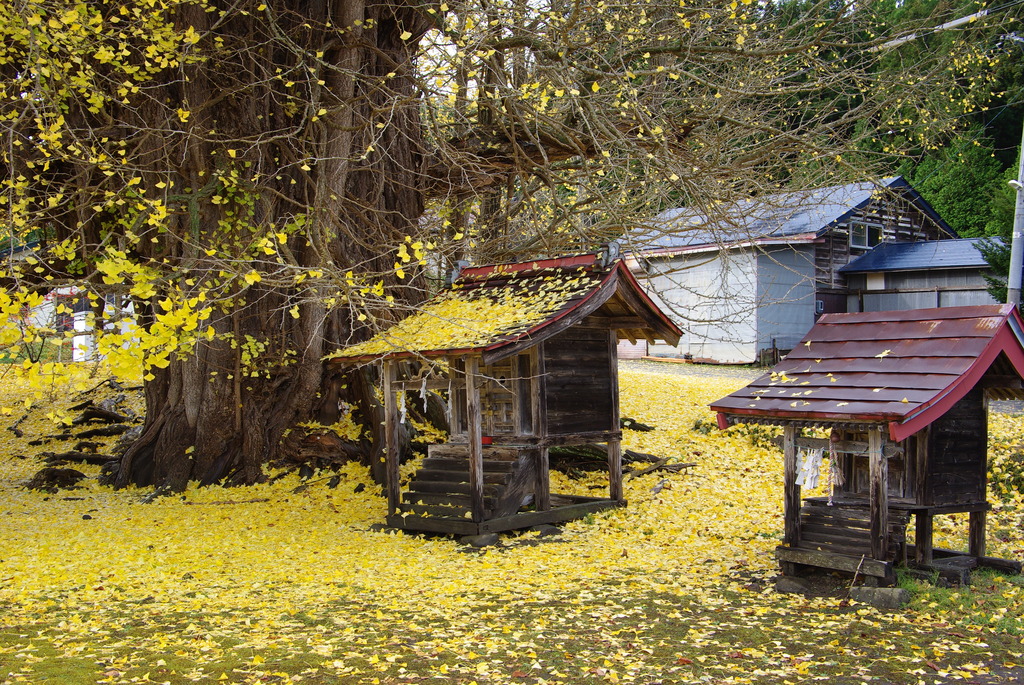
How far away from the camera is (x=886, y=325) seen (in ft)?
29.1

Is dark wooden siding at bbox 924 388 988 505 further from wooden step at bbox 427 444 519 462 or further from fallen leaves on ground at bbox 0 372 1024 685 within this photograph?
wooden step at bbox 427 444 519 462

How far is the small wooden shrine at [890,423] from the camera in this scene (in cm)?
792

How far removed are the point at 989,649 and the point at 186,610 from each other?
665 centimetres

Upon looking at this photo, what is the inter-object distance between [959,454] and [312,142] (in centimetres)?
893

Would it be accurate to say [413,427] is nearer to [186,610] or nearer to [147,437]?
[147,437]

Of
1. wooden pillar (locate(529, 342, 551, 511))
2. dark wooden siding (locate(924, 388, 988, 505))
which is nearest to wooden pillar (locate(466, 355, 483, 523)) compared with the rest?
wooden pillar (locate(529, 342, 551, 511))

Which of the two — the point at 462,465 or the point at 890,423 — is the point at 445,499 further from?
the point at 890,423

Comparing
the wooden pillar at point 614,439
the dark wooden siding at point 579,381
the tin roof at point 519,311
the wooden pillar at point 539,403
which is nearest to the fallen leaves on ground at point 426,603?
the wooden pillar at point 614,439

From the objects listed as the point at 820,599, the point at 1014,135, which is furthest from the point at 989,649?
the point at 1014,135

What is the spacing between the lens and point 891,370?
830cm

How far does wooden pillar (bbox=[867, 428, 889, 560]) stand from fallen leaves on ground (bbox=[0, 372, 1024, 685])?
0.60 meters

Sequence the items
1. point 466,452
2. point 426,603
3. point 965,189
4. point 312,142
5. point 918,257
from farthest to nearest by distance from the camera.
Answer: point 965,189, point 918,257, point 312,142, point 466,452, point 426,603

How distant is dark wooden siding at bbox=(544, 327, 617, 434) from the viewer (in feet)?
38.0

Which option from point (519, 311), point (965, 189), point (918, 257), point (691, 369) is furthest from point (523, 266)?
point (965, 189)
